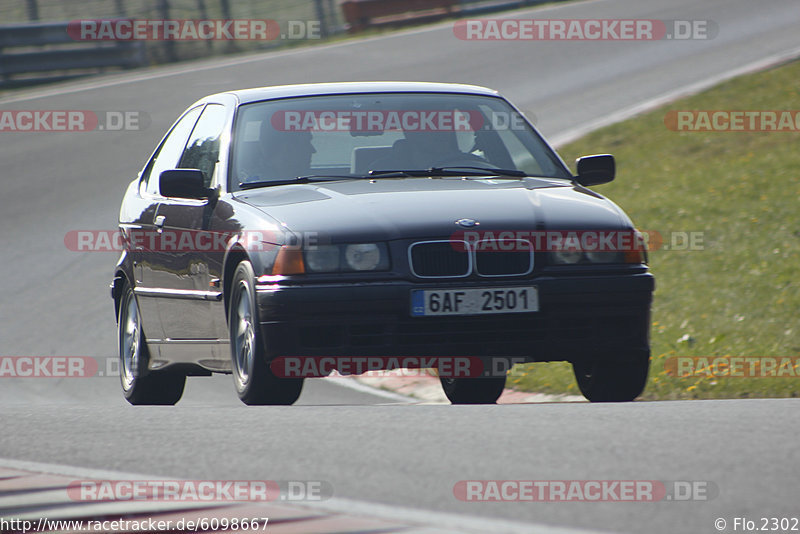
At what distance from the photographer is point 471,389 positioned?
832cm

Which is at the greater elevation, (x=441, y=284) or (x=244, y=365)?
(x=441, y=284)

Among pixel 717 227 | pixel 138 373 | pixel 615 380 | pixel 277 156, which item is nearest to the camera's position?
pixel 615 380

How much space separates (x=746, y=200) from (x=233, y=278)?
24.3 ft

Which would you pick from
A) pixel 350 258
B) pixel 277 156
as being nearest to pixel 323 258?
pixel 350 258

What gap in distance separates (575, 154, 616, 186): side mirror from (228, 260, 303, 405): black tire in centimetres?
215

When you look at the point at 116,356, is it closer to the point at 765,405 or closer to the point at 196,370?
the point at 196,370

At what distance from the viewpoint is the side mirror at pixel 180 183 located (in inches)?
271

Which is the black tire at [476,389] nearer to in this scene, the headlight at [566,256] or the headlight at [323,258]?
the headlight at [566,256]

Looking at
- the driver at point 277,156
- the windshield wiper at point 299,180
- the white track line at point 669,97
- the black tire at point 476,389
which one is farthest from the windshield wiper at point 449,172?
the white track line at point 669,97

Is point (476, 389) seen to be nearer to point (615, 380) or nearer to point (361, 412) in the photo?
point (615, 380)

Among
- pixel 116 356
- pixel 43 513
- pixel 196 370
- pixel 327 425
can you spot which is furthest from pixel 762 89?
pixel 43 513

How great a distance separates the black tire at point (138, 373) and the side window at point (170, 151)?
2.30 ft

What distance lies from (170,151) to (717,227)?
18.6 feet

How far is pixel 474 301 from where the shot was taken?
6.08 metres
